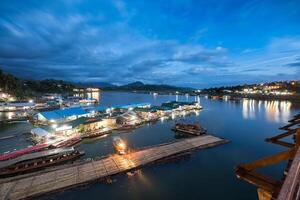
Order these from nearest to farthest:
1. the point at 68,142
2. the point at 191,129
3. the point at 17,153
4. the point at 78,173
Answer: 1. the point at 78,173
2. the point at 17,153
3. the point at 68,142
4. the point at 191,129

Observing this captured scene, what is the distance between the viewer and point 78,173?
16.9m

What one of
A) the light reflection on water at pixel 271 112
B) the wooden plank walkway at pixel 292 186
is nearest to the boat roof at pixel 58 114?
the wooden plank walkway at pixel 292 186

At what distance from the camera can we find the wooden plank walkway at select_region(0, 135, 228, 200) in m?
14.5

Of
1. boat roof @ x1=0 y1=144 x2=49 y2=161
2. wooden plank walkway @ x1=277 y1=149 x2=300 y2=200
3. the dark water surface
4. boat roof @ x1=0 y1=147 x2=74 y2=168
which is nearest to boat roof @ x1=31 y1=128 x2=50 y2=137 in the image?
the dark water surface

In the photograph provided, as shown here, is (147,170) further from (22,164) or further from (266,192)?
(266,192)

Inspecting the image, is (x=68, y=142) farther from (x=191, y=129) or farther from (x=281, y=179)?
(x=281, y=179)

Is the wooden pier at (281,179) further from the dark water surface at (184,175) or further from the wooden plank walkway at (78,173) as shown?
the wooden plank walkway at (78,173)

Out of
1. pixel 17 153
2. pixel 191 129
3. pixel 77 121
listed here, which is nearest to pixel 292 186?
pixel 17 153

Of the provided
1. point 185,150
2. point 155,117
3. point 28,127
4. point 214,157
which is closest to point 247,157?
point 214,157

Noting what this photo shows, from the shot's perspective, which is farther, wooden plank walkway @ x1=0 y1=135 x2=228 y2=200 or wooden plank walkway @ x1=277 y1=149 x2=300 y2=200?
wooden plank walkway @ x1=0 y1=135 x2=228 y2=200

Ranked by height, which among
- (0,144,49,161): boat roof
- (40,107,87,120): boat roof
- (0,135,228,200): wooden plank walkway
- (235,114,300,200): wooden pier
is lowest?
(0,135,228,200): wooden plank walkway

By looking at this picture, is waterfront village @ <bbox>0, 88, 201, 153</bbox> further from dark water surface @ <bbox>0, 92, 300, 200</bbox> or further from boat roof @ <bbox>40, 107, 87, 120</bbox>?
dark water surface @ <bbox>0, 92, 300, 200</bbox>

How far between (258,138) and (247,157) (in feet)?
35.0

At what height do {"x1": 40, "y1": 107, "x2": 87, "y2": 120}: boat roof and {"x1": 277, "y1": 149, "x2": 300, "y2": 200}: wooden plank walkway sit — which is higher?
{"x1": 277, "y1": 149, "x2": 300, "y2": 200}: wooden plank walkway
